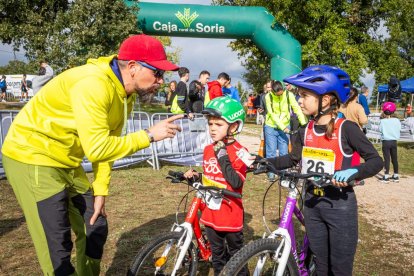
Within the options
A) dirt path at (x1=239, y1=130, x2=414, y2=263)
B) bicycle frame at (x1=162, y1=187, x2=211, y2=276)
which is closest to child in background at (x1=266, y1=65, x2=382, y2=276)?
bicycle frame at (x1=162, y1=187, x2=211, y2=276)

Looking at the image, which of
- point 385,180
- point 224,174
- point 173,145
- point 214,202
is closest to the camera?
point 224,174

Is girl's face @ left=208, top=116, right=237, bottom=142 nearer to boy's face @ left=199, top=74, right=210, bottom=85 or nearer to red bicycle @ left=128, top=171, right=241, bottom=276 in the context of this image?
red bicycle @ left=128, top=171, right=241, bottom=276

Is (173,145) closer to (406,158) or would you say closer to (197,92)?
(197,92)

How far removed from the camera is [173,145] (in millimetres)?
9672

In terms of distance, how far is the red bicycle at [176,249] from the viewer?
3020mm

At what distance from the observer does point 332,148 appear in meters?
2.89

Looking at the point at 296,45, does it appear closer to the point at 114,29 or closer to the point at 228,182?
the point at 114,29

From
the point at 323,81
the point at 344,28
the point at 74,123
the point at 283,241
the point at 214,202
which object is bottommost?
the point at 283,241

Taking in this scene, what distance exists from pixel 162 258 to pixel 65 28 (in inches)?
770

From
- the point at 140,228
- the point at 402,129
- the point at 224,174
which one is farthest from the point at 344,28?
the point at 224,174

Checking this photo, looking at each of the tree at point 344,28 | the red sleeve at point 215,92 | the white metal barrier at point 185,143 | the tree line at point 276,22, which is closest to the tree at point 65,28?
the tree line at point 276,22

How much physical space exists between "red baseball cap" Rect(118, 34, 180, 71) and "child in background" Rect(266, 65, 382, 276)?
1.12 m

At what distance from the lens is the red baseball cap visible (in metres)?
2.38

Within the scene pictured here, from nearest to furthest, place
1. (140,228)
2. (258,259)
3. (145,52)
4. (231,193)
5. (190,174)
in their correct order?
(145,52) < (258,259) < (231,193) < (190,174) < (140,228)
